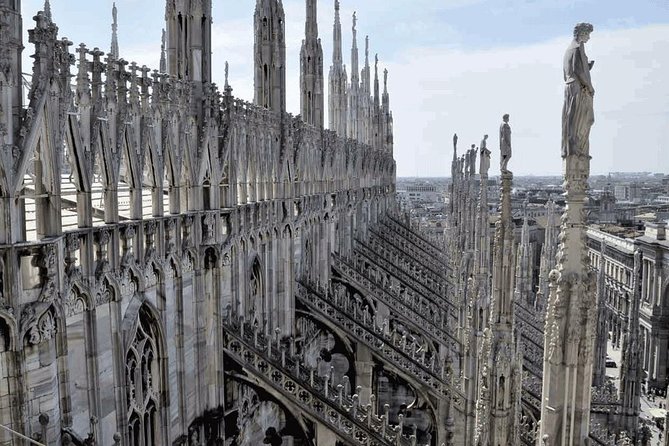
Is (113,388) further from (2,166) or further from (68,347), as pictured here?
(2,166)

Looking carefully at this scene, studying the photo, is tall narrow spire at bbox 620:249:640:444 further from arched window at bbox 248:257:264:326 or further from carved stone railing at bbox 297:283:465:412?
arched window at bbox 248:257:264:326

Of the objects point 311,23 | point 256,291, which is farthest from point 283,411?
point 311,23

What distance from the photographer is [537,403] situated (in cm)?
2034

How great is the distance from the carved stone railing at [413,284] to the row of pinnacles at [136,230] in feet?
42.8

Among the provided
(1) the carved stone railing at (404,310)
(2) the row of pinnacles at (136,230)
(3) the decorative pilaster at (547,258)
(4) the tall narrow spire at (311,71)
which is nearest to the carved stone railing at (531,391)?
(1) the carved stone railing at (404,310)

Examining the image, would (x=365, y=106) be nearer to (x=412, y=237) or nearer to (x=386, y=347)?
(x=412, y=237)

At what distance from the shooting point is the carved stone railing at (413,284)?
32.3 meters

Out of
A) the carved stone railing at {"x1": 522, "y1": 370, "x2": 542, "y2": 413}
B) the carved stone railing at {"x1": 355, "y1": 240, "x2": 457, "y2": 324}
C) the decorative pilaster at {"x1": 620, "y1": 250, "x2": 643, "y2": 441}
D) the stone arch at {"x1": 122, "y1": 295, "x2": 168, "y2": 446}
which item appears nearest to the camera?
the stone arch at {"x1": 122, "y1": 295, "x2": 168, "y2": 446}

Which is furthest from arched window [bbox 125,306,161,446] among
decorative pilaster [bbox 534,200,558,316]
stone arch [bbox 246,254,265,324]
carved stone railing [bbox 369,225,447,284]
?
decorative pilaster [bbox 534,200,558,316]

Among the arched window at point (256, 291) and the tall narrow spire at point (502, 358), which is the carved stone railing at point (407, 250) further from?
the tall narrow spire at point (502, 358)

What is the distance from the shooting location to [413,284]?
3450 centimetres

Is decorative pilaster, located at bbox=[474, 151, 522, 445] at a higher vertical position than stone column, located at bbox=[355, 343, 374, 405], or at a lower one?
higher

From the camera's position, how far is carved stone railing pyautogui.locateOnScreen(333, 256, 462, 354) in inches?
1045

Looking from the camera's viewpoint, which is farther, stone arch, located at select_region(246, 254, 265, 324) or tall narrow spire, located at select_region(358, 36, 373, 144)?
tall narrow spire, located at select_region(358, 36, 373, 144)
